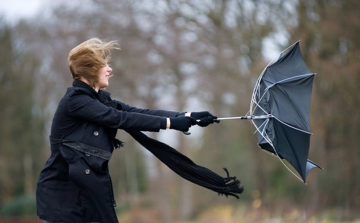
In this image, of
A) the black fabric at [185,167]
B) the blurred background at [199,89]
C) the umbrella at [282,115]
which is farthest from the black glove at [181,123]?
the blurred background at [199,89]

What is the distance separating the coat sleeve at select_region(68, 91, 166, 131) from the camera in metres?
4.81

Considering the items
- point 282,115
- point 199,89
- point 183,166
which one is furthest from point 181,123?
point 199,89

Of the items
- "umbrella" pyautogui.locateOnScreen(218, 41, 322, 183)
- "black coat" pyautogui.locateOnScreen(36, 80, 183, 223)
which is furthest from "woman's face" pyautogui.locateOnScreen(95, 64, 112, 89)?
"umbrella" pyautogui.locateOnScreen(218, 41, 322, 183)

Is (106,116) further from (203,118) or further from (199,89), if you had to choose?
(199,89)

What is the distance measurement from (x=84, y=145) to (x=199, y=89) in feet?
86.4

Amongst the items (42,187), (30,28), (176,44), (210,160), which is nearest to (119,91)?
(176,44)

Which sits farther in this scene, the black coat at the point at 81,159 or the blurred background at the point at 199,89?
the blurred background at the point at 199,89

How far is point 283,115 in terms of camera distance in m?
5.53

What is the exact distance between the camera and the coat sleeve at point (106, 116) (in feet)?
15.8

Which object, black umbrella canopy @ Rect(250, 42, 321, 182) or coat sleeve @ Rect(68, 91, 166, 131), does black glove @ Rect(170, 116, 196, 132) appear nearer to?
coat sleeve @ Rect(68, 91, 166, 131)

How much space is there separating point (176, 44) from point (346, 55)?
10.6 m

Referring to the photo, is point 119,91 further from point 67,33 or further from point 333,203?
point 333,203

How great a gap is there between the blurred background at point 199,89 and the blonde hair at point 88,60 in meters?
12.4

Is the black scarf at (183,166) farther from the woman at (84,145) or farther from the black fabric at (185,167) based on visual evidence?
the woman at (84,145)
